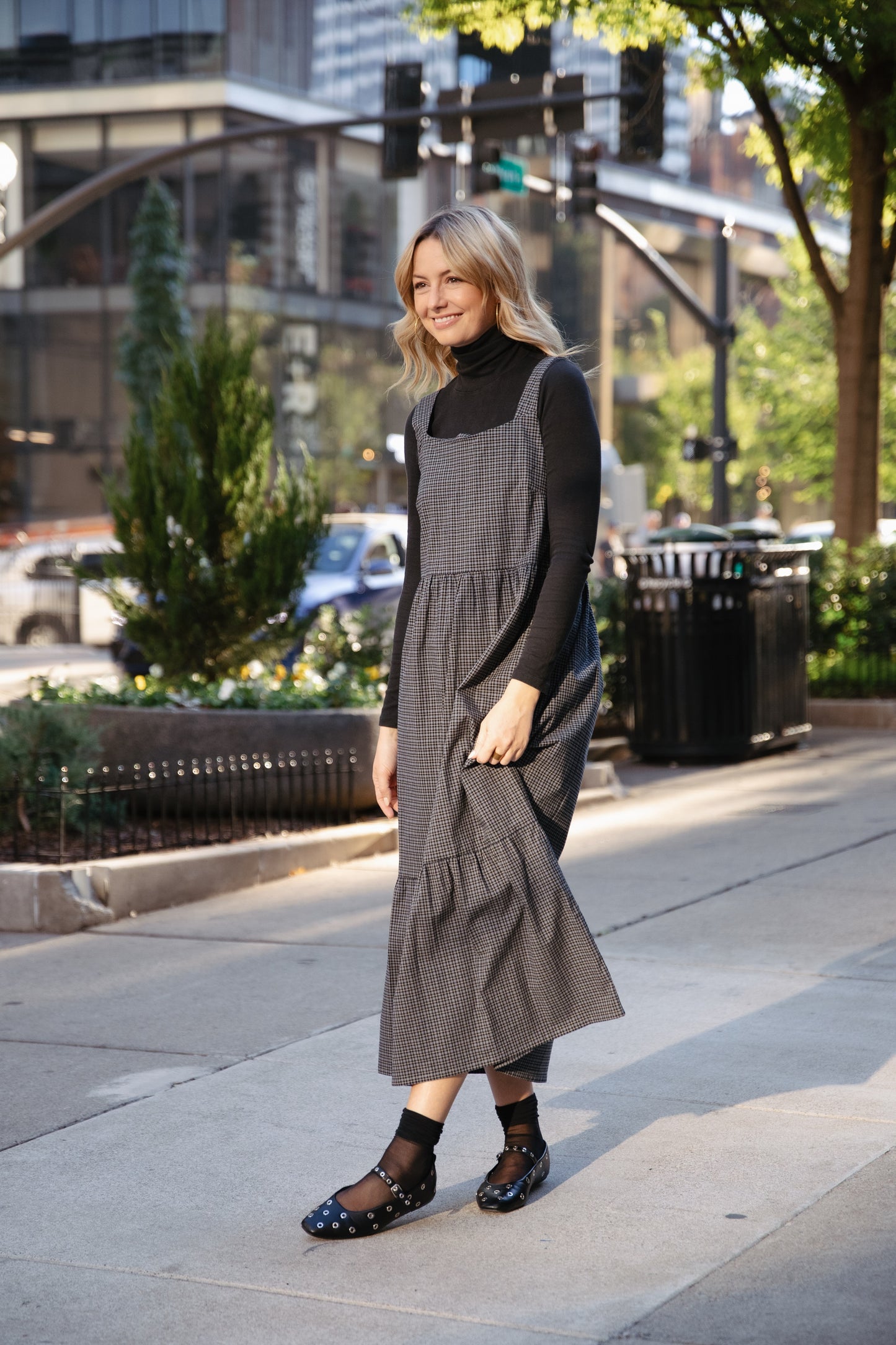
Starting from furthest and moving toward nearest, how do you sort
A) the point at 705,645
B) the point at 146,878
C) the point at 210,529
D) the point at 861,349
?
1. the point at 861,349
2. the point at 705,645
3. the point at 210,529
4. the point at 146,878

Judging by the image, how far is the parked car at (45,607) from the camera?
2628 centimetres

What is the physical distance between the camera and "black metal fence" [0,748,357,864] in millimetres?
7168

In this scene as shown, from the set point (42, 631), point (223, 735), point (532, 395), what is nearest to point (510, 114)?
point (223, 735)

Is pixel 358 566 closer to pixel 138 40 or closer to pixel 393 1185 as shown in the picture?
pixel 393 1185

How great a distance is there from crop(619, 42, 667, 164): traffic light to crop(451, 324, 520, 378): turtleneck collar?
1230 centimetres

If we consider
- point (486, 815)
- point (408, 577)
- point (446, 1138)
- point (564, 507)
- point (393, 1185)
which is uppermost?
point (564, 507)

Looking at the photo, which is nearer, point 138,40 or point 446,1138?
point 446,1138

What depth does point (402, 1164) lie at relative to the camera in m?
3.43

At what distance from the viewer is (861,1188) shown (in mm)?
3555

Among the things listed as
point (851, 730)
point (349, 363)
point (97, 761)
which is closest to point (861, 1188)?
point (97, 761)

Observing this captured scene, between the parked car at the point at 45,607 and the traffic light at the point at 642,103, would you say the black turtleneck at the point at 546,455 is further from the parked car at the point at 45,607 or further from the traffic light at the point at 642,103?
the parked car at the point at 45,607

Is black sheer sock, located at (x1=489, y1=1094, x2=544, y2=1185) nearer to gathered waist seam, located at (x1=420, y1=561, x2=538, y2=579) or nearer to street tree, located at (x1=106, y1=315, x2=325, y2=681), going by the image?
gathered waist seam, located at (x1=420, y1=561, x2=538, y2=579)

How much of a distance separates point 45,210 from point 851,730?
9.17 meters

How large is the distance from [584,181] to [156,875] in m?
13.4
